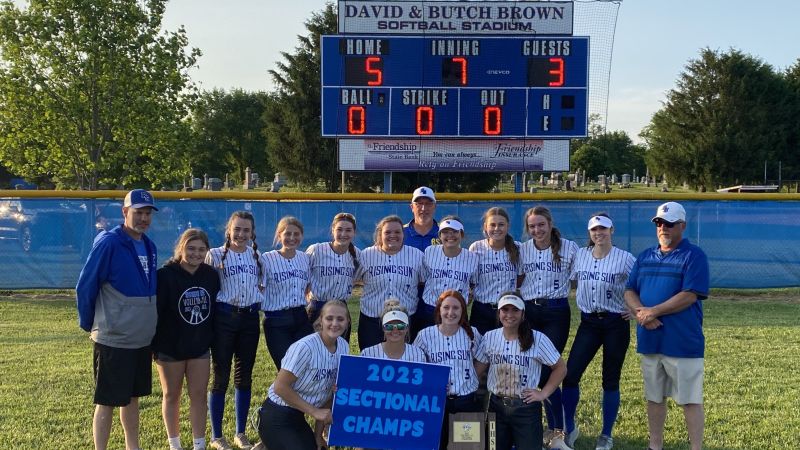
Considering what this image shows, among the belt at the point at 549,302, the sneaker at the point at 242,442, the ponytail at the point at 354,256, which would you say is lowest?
the sneaker at the point at 242,442

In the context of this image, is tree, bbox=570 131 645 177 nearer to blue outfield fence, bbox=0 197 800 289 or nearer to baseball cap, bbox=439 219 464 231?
blue outfield fence, bbox=0 197 800 289

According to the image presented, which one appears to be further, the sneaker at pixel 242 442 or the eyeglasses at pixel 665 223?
the sneaker at pixel 242 442

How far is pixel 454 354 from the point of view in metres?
4.25

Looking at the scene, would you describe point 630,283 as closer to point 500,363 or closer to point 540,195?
point 500,363

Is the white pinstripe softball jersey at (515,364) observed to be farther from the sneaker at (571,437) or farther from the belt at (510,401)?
the sneaker at (571,437)

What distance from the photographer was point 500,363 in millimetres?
4215

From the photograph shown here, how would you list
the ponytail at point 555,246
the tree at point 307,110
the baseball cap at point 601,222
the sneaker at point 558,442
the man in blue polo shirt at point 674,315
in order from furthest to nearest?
1. the tree at point 307,110
2. the ponytail at point 555,246
3. the baseball cap at point 601,222
4. the sneaker at point 558,442
5. the man in blue polo shirt at point 674,315

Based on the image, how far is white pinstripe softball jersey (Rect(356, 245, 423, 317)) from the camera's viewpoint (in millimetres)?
4809

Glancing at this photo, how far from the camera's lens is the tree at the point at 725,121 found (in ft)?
135

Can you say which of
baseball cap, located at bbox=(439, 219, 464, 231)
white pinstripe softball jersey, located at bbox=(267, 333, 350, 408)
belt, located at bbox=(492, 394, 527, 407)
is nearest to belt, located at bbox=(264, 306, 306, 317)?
white pinstripe softball jersey, located at bbox=(267, 333, 350, 408)

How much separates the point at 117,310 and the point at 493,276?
2483 mm

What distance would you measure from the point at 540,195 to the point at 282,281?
657cm

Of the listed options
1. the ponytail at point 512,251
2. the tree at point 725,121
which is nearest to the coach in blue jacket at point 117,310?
the ponytail at point 512,251

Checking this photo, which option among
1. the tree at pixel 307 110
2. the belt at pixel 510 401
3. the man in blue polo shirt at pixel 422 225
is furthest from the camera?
the tree at pixel 307 110
